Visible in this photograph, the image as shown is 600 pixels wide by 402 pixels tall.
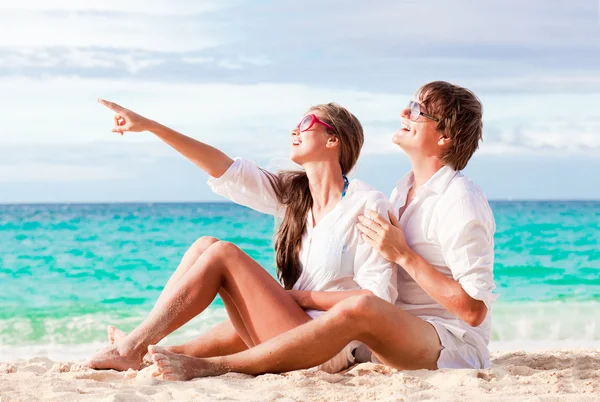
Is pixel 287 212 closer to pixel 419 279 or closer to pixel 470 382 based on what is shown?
pixel 419 279

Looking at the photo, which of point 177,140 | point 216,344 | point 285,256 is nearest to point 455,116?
point 285,256

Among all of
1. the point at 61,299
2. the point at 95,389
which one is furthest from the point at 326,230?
the point at 61,299

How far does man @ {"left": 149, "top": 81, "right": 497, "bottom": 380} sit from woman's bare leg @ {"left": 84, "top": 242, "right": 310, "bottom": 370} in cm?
18

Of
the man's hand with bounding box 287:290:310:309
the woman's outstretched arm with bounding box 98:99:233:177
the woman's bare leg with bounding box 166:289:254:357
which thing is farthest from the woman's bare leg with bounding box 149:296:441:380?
the woman's outstretched arm with bounding box 98:99:233:177

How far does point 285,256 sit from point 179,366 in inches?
36.5

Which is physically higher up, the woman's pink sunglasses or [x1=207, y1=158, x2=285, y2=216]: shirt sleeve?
the woman's pink sunglasses

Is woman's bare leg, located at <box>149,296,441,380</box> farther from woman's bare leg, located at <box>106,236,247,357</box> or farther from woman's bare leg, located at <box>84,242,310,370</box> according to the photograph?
woman's bare leg, located at <box>106,236,247,357</box>

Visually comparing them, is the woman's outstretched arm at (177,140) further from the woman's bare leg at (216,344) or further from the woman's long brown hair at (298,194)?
the woman's bare leg at (216,344)

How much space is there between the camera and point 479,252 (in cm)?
365

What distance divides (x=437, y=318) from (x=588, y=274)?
12.1m

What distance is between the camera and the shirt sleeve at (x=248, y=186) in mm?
4406

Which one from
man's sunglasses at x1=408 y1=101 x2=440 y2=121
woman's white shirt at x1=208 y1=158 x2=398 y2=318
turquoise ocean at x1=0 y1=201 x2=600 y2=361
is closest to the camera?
woman's white shirt at x1=208 y1=158 x2=398 y2=318

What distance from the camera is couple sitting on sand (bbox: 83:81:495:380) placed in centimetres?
363

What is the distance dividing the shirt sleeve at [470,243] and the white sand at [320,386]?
420 mm
